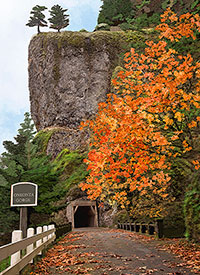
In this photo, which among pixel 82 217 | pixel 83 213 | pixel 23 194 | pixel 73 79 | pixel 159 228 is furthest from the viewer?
pixel 73 79

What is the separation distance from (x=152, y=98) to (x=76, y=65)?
40.4m

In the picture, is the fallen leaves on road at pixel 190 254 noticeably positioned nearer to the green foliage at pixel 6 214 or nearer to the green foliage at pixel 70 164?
the green foliage at pixel 6 214

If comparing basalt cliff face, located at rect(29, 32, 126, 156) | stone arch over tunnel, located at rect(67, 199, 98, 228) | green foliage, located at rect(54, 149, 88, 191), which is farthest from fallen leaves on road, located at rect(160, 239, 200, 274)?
basalt cliff face, located at rect(29, 32, 126, 156)

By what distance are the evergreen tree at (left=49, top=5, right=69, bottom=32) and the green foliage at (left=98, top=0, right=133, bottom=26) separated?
760 centimetres

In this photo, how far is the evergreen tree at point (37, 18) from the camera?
54666 mm

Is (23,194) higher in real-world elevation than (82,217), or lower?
higher

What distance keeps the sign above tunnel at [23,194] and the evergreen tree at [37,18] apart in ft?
166

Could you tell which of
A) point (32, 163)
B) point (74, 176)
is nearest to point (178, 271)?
point (32, 163)

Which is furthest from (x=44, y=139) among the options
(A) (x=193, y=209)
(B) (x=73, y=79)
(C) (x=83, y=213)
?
(A) (x=193, y=209)

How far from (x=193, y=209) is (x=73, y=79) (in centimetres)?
3982

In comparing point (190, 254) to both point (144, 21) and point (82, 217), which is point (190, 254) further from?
point (144, 21)

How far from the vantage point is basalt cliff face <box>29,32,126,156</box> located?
4566cm

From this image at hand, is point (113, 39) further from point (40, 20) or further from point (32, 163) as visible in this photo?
point (32, 163)

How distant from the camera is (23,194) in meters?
10.7
